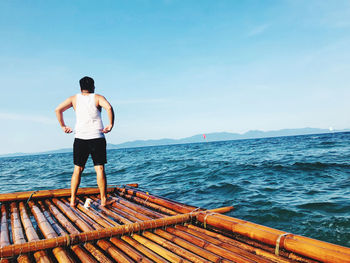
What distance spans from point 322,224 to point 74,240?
15.3 ft

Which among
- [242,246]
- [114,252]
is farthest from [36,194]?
[242,246]

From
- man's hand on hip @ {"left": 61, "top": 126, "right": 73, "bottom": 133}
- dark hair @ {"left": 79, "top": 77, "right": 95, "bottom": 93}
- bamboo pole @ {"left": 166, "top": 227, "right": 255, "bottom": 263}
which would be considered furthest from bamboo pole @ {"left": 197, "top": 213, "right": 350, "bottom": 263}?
dark hair @ {"left": 79, "top": 77, "right": 95, "bottom": 93}

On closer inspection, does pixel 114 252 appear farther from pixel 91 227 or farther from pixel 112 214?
pixel 112 214

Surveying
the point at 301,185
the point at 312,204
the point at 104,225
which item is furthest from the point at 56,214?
the point at 301,185

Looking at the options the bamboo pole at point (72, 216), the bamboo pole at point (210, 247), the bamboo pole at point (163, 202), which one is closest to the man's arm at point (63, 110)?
the bamboo pole at point (72, 216)

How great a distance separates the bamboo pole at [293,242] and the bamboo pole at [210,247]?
0.38 m

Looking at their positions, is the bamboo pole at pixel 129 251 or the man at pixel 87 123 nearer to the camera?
the bamboo pole at pixel 129 251

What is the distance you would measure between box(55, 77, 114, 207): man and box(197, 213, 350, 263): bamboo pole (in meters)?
2.14

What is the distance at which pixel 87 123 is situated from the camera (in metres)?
3.67

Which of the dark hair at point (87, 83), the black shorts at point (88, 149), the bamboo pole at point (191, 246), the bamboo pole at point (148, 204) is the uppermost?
the dark hair at point (87, 83)

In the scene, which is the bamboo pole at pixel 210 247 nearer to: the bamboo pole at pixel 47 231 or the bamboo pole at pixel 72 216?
the bamboo pole at pixel 72 216

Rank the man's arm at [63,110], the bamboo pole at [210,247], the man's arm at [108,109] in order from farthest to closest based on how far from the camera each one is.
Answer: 1. the man's arm at [63,110]
2. the man's arm at [108,109]
3. the bamboo pole at [210,247]

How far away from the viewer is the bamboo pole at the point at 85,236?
2.13 meters

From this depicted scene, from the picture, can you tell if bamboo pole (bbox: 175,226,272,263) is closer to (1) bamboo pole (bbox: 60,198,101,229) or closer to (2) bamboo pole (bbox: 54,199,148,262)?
(2) bamboo pole (bbox: 54,199,148,262)
